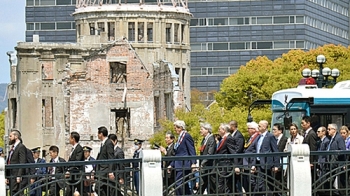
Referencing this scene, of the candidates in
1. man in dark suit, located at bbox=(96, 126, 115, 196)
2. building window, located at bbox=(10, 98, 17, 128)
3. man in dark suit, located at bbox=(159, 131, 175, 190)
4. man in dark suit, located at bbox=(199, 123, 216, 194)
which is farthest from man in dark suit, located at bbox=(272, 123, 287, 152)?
building window, located at bbox=(10, 98, 17, 128)

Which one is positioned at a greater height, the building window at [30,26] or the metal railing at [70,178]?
the building window at [30,26]

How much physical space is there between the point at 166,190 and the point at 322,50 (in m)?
77.5

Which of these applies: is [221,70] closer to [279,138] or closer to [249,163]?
[279,138]

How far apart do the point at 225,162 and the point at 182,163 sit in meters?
1.00

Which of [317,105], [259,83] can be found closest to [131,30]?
[259,83]

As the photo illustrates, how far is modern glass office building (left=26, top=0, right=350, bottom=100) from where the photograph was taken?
493 ft

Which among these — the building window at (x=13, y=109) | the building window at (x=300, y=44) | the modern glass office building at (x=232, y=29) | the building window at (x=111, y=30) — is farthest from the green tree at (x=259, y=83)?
the modern glass office building at (x=232, y=29)

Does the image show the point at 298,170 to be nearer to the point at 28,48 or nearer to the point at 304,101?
the point at 304,101

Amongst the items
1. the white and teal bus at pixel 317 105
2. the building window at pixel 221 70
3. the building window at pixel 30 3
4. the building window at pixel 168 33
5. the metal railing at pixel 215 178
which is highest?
the building window at pixel 30 3

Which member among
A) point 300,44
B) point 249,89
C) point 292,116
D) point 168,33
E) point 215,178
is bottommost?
point 215,178

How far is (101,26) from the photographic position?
347 feet

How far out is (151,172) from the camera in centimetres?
2588

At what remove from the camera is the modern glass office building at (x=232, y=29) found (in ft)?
493

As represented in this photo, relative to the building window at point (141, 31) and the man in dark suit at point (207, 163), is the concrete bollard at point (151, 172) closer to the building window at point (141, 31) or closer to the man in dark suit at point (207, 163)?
the man in dark suit at point (207, 163)
